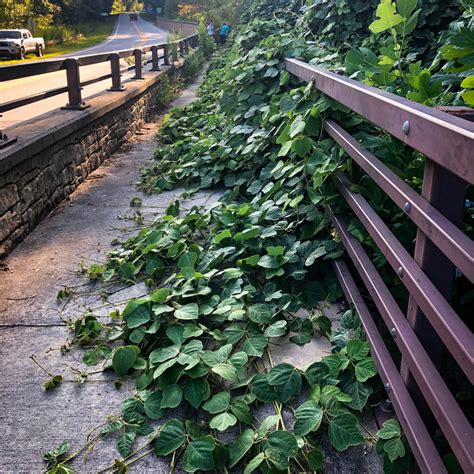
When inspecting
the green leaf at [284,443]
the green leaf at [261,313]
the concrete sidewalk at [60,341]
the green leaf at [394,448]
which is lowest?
the concrete sidewalk at [60,341]

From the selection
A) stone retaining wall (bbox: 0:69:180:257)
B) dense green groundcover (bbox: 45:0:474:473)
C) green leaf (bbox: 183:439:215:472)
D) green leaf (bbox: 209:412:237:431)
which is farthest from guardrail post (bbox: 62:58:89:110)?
green leaf (bbox: 183:439:215:472)

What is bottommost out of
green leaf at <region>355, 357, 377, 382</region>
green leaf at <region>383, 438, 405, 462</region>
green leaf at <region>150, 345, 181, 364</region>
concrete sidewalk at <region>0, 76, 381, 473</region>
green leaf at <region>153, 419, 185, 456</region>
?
concrete sidewalk at <region>0, 76, 381, 473</region>

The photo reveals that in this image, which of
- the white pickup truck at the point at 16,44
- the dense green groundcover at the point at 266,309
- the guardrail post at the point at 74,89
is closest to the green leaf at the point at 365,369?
the dense green groundcover at the point at 266,309

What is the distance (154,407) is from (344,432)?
830 mm

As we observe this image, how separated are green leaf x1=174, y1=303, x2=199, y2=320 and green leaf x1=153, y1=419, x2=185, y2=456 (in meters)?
0.65

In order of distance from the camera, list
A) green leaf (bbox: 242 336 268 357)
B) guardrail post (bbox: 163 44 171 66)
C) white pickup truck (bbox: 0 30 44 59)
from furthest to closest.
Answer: white pickup truck (bbox: 0 30 44 59) < guardrail post (bbox: 163 44 171 66) < green leaf (bbox: 242 336 268 357)

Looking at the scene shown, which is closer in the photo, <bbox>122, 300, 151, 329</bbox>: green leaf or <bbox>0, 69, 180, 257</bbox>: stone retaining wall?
<bbox>122, 300, 151, 329</bbox>: green leaf

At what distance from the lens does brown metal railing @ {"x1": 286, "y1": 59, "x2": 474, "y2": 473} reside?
138cm

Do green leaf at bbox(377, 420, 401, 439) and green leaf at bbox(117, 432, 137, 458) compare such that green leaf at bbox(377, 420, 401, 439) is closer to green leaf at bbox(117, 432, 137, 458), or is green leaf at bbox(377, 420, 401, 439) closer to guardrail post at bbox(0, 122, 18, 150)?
green leaf at bbox(117, 432, 137, 458)

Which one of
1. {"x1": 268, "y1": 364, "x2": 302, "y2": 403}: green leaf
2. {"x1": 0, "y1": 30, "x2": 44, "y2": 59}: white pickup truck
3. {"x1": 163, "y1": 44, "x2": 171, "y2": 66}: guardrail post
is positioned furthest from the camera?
{"x1": 0, "y1": 30, "x2": 44, "y2": 59}: white pickup truck

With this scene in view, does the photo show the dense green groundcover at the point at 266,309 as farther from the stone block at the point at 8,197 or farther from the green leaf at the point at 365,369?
the stone block at the point at 8,197

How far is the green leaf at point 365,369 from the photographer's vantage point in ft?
7.16

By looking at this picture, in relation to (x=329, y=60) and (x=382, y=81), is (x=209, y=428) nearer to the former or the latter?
(x=382, y=81)

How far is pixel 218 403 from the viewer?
7.49 feet
